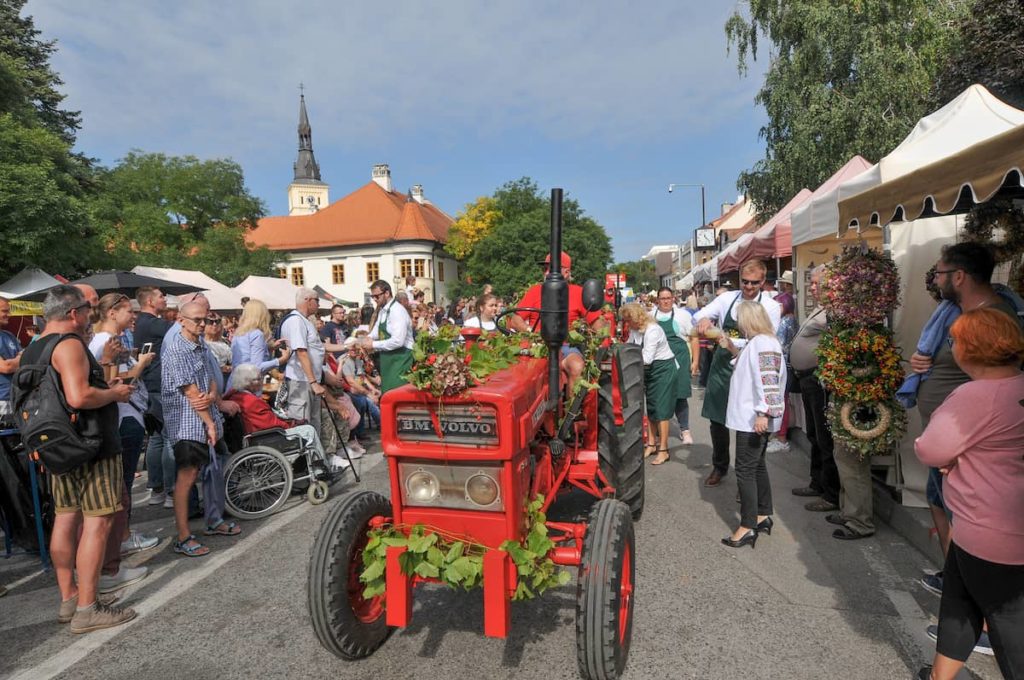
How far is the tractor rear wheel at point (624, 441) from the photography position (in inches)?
167

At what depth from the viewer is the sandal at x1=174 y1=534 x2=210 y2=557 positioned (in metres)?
4.19

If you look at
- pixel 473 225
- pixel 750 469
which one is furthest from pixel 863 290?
pixel 473 225

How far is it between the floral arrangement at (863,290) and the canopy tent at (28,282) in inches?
648

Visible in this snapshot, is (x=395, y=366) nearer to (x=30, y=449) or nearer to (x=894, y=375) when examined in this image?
(x=30, y=449)

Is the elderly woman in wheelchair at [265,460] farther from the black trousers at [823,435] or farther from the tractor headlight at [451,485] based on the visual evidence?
the black trousers at [823,435]

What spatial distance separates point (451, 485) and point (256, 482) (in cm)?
307

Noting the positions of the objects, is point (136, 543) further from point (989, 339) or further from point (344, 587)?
point (989, 339)

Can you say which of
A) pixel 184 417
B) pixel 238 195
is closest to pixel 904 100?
pixel 184 417

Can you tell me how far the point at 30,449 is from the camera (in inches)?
121

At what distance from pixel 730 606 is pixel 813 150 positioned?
630 inches

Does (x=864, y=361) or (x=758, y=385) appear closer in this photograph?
(x=758, y=385)

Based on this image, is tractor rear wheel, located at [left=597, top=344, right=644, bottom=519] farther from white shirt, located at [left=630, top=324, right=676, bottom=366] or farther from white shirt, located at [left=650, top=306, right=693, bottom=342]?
white shirt, located at [left=650, top=306, right=693, bottom=342]

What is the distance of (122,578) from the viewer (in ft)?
12.5

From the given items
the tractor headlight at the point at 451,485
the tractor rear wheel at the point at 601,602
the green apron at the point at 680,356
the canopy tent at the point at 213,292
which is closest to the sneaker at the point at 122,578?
the tractor headlight at the point at 451,485
